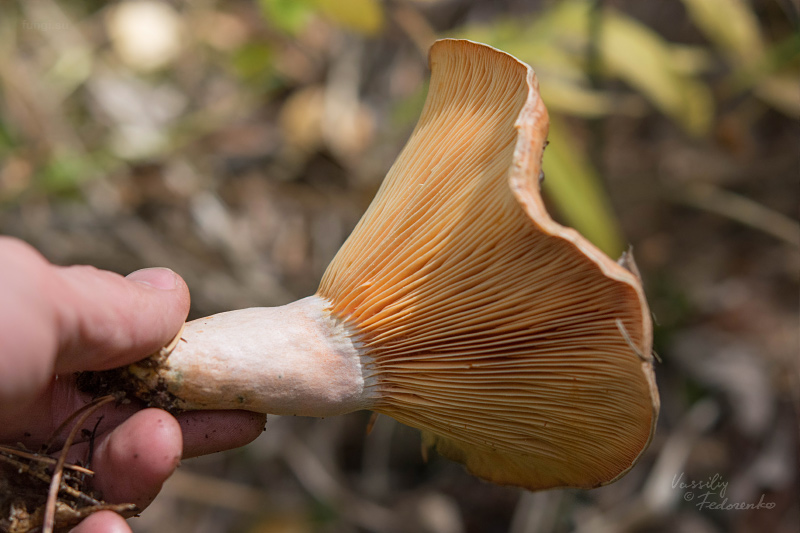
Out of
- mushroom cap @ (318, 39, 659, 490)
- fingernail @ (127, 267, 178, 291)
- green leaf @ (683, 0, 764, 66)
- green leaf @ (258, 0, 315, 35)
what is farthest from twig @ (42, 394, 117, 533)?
green leaf @ (683, 0, 764, 66)

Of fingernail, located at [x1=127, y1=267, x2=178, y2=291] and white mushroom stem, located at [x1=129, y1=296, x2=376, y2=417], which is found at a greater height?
fingernail, located at [x1=127, y1=267, x2=178, y2=291]

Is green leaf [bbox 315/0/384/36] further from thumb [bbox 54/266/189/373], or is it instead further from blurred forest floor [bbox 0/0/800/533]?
thumb [bbox 54/266/189/373]

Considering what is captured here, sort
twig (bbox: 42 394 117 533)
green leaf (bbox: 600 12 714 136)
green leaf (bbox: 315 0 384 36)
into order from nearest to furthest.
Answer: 1. twig (bbox: 42 394 117 533)
2. green leaf (bbox: 315 0 384 36)
3. green leaf (bbox: 600 12 714 136)

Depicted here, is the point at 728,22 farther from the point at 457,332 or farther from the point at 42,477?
the point at 42,477

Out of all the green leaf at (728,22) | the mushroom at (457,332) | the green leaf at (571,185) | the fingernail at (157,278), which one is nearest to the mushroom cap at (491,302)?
the mushroom at (457,332)

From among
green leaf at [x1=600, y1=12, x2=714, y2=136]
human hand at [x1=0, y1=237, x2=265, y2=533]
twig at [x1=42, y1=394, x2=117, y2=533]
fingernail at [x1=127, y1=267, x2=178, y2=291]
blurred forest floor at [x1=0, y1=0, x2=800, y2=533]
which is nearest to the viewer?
human hand at [x1=0, y1=237, x2=265, y2=533]
